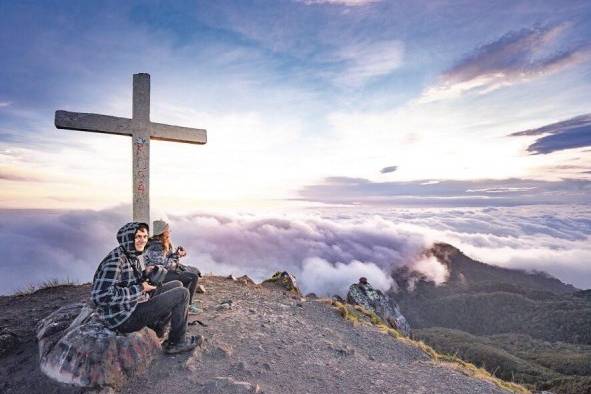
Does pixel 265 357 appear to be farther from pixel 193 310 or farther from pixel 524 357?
pixel 524 357

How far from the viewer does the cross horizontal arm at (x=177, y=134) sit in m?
10.4

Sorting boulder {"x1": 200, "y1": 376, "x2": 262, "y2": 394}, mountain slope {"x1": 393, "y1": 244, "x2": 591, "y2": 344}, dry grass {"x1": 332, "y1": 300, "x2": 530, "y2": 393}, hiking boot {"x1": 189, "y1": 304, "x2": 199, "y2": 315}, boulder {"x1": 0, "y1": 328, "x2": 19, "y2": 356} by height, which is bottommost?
mountain slope {"x1": 393, "y1": 244, "x2": 591, "y2": 344}

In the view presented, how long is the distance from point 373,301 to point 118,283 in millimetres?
15603

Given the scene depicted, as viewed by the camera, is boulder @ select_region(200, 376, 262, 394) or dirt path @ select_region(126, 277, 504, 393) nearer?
boulder @ select_region(200, 376, 262, 394)

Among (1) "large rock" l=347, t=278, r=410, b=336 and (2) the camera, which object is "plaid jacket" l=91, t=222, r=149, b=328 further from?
(1) "large rock" l=347, t=278, r=410, b=336

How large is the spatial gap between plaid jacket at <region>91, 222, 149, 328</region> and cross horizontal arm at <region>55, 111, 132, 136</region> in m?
5.66

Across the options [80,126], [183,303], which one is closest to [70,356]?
[183,303]

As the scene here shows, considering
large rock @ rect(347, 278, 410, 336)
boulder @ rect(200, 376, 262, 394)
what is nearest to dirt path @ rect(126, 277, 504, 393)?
boulder @ rect(200, 376, 262, 394)

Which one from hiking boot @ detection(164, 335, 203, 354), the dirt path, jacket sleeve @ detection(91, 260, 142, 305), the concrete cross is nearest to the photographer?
jacket sleeve @ detection(91, 260, 142, 305)

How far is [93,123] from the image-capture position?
9602 millimetres

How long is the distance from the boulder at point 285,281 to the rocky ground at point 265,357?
7.31 ft

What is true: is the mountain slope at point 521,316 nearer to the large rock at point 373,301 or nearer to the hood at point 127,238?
the large rock at point 373,301

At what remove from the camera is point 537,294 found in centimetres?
18912

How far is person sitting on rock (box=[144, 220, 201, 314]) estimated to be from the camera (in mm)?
7859
